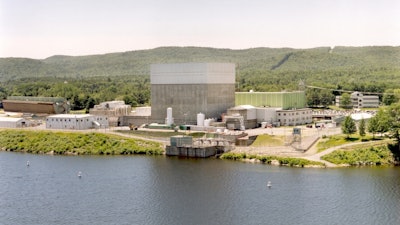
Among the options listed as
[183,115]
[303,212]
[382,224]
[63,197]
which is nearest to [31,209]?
[63,197]

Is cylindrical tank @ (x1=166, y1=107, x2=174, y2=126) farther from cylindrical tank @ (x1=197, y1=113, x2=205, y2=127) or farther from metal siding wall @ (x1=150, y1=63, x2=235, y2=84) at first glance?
cylindrical tank @ (x1=197, y1=113, x2=205, y2=127)

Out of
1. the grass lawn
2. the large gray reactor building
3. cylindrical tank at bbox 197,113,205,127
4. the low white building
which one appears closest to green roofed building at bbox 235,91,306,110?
the low white building

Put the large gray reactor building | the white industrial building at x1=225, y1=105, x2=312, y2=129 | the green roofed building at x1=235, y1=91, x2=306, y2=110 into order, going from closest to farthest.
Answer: the white industrial building at x1=225, y1=105, x2=312, y2=129, the large gray reactor building, the green roofed building at x1=235, y1=91, x2=306, y2=110

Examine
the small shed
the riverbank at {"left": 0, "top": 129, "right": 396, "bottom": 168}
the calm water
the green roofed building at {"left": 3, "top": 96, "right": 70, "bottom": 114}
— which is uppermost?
the green roofed building at {"left": 3, "top": 96, "right": 70, "bottom": 114}

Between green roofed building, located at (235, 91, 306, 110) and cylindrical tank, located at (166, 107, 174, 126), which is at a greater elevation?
green roofed building, located at (235, 91, 306, 110)

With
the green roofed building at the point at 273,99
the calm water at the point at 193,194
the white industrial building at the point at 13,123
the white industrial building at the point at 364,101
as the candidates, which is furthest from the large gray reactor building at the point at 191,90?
the white industrial building at the point at 364,101

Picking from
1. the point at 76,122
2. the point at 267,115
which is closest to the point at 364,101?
the point at 267,115
